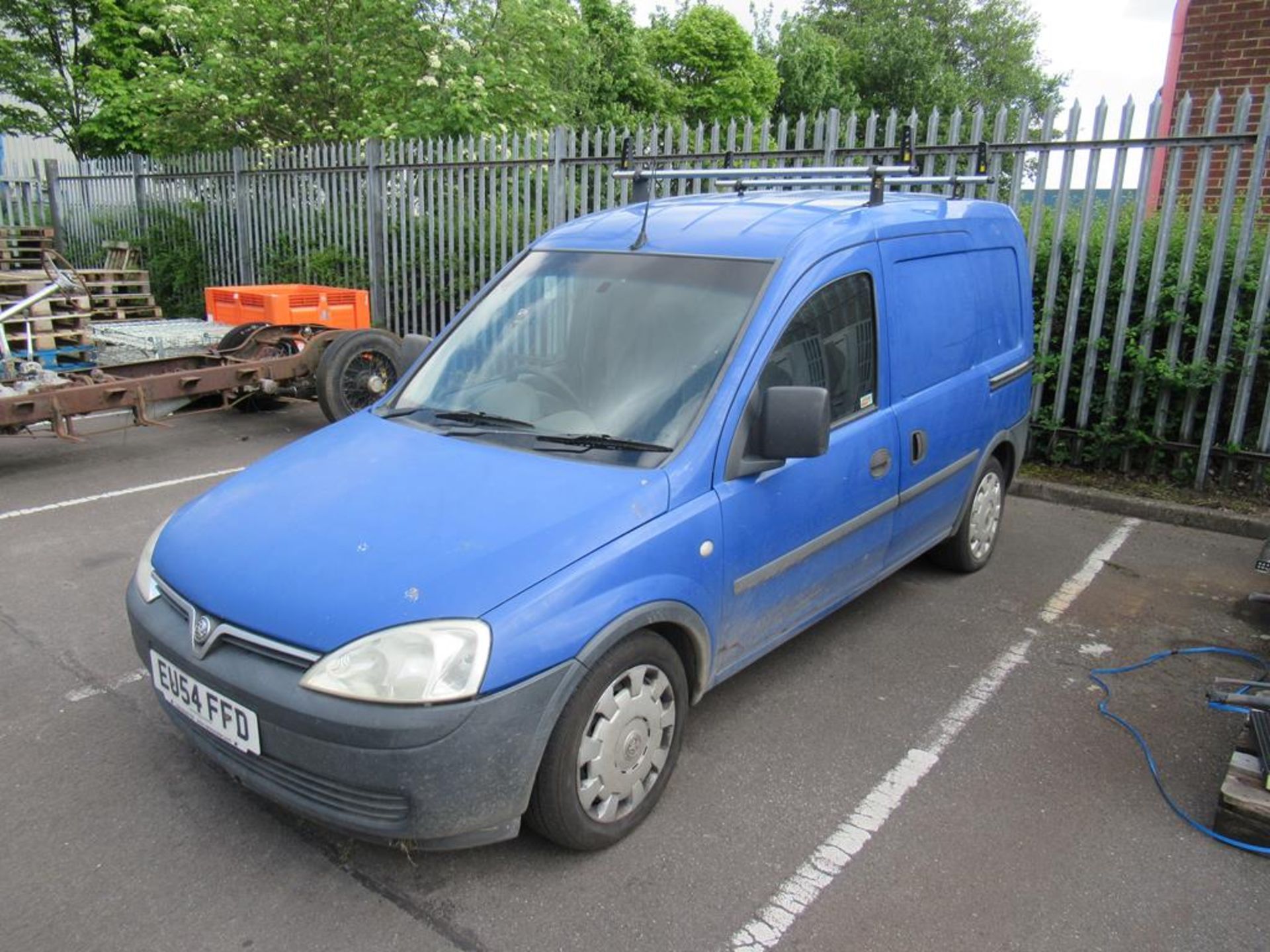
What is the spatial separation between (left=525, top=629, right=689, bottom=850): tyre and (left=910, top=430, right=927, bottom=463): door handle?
65.3 inches

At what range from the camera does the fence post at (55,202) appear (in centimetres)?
1606

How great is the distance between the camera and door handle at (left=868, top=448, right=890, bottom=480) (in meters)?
3.82

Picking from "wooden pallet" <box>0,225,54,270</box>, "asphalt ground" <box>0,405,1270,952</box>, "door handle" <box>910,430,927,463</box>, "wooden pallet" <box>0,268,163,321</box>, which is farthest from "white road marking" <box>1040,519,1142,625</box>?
"wooden pallet" <box>0,225,54,270</box>

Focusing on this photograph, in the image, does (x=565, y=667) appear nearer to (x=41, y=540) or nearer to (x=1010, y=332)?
(x=1010, y=332)

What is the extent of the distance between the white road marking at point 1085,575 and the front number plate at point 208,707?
150 inches

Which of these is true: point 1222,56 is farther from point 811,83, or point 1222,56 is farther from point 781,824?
point 811,83

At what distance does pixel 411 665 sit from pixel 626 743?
2.52 ft

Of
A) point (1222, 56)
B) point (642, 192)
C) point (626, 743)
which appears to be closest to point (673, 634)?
point (626, 743)

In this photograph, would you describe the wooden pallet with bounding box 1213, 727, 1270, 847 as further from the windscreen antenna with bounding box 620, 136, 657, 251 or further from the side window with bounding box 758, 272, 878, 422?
the windscreen antenna with bounding box 620, 136, 657, 251

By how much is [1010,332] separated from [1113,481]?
2.44 meters

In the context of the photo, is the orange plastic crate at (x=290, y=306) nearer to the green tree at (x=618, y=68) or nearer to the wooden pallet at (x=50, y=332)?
the wooden pallet at (x=50, y=332)

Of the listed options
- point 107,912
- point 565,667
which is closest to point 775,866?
point 565,667

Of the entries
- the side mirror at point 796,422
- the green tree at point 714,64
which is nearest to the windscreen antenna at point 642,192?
the side mirror at point 796,422

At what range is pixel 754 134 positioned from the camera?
8266 mm
